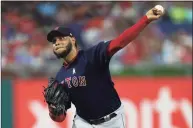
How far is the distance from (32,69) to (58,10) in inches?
71.9

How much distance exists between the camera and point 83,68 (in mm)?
5480

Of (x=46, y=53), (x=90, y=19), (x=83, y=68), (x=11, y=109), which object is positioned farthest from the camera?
(x=90, y=19)

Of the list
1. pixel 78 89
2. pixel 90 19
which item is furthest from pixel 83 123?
pixel 90 19

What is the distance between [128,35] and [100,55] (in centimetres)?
44

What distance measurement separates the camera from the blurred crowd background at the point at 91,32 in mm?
9152

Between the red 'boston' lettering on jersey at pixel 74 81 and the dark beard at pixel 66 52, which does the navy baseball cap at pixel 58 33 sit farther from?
the red 'boston' lettering on jersey at pixel 74 81

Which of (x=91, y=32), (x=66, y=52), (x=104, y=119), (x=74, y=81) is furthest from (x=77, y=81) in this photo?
(x=91, y=32)

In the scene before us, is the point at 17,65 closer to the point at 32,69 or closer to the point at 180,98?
the point at 32,69

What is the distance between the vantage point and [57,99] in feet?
18.7

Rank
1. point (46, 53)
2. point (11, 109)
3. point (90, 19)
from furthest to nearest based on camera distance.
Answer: point (90, 19) → point (46, 53) → point (11, 109)

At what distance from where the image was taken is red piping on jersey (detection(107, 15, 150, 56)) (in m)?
4.91

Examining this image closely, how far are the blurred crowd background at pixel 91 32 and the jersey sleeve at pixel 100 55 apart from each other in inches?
138

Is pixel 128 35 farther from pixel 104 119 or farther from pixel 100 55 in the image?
pixel 104 119

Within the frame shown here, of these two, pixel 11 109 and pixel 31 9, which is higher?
pixel 31 9
